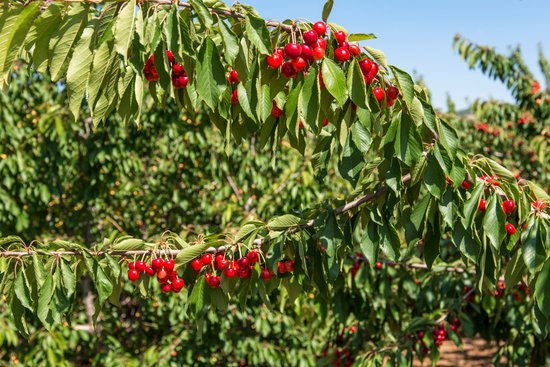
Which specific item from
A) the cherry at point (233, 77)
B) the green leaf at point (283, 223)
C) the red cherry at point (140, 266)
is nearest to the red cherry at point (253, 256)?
the green leaf at point (283, 223)

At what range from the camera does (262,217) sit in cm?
491

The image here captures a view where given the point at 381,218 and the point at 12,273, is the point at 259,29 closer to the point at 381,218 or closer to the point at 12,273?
the point at 381,218

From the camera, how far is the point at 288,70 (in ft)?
4.77

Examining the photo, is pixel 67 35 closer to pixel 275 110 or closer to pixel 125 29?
pixel 125 29

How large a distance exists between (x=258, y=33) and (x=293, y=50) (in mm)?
100

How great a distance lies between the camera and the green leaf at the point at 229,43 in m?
1.32

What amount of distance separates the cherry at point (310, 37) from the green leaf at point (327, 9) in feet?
0.31

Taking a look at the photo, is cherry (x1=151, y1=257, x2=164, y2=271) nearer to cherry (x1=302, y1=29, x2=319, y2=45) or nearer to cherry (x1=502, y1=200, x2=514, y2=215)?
cherry (x1=302, y1=29, x2=319, y2=45)

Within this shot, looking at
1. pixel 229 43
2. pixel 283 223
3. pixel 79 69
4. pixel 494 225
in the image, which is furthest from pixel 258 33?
pixel 494 225

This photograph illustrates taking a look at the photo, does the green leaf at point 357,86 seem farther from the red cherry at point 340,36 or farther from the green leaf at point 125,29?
the green leaf at point 125,29

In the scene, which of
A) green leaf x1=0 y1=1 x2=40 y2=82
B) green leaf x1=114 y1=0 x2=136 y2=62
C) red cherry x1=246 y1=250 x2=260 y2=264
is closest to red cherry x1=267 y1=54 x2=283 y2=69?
green leaf x1=114 y1=0 x2=136 y2=62

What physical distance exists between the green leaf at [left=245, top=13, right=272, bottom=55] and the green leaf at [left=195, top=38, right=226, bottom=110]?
0.09 m

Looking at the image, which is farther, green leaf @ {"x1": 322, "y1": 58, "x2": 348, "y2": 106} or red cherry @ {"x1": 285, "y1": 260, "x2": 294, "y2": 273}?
red cherry @ {"x1": 285, "y1": 260, "x2": 294, "y2": 273}

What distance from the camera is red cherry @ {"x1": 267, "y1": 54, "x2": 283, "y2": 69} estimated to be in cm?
144
